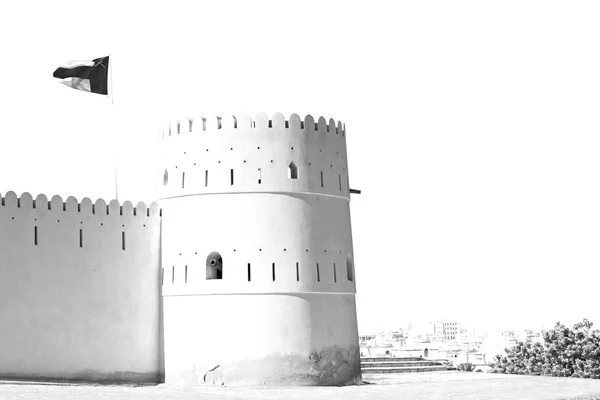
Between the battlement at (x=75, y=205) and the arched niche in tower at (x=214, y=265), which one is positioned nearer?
the battlement at (x=75, y=205)

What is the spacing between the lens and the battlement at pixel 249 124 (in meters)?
22.5

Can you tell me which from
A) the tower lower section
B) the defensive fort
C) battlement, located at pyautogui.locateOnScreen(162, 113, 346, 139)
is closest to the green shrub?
the defensive fort

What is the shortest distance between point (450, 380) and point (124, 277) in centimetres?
858

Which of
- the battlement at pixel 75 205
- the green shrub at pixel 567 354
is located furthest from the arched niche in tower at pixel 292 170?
the green shrub at pixel 567 354

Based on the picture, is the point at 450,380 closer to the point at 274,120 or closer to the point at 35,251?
the point at 274,120

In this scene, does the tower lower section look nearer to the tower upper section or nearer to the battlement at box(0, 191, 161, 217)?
the battlement at box(0, 191, 161, 217)

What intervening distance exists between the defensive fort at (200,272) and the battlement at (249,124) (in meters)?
0.04

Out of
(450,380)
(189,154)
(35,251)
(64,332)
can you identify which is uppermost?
(189,154)

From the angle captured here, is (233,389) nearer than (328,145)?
Yes

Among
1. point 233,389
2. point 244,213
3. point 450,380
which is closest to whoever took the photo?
point 233,389

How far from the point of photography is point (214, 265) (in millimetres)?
22594

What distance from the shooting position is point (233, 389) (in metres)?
20.7

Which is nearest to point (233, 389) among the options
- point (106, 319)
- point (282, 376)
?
point (282, 376)

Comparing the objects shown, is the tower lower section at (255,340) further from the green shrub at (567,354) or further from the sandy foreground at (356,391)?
the green shrub at (567,354)
